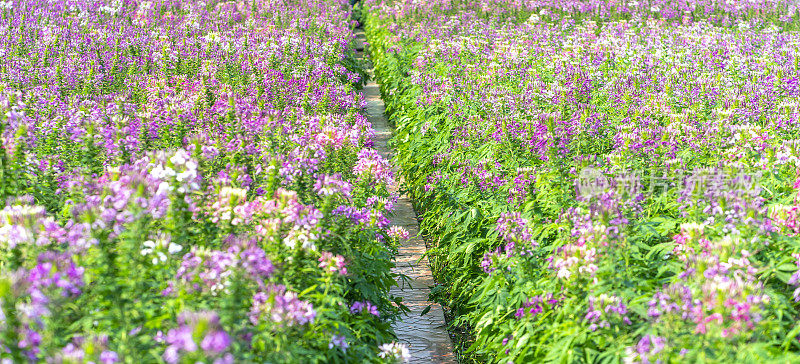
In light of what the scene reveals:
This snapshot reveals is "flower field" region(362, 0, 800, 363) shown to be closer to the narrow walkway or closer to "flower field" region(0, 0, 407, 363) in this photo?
the narrow walkway

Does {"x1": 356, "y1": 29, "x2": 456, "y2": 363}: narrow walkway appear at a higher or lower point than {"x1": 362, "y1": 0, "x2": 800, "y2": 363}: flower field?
lower

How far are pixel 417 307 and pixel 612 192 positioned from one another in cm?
278

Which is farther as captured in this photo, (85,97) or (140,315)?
(85,97)

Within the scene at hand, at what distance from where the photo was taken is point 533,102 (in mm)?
7094

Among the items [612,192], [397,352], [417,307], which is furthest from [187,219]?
[417,307]

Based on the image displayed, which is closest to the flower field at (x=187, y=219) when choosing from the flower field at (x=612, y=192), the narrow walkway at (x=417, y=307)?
the narrow walkway at (x=417, y=307)

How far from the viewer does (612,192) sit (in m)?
4.26

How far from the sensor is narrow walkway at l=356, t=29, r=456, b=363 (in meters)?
5.86

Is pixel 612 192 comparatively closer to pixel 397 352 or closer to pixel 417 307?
pixel 397 352

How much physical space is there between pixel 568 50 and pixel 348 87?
3.08m

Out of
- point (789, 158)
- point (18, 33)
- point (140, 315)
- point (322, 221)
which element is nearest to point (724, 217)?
point (789, 158)

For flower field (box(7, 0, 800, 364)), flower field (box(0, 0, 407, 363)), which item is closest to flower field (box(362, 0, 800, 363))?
flower field (box(7, 0, 800, 364))

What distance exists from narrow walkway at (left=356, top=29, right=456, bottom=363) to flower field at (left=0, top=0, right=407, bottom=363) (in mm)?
652

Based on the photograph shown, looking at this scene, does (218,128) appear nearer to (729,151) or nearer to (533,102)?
(533,102)
